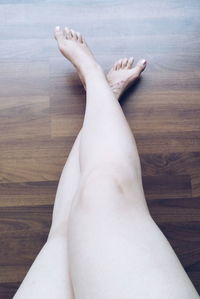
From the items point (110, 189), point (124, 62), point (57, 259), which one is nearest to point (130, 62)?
point (124, 62)

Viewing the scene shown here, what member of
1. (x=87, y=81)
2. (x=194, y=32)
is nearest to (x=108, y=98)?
(x=87, y=81)

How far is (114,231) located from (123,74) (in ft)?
2.08

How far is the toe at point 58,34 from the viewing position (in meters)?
1.15

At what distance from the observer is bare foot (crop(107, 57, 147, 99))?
1.12 meters

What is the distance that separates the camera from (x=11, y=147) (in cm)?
107

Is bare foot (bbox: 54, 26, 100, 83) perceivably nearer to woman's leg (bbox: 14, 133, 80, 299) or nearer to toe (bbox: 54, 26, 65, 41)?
toe (bbox: 54, 26, 65, 41)

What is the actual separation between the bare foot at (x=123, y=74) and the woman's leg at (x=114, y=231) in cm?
23

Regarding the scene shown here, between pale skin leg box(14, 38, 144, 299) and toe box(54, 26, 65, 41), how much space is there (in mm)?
383

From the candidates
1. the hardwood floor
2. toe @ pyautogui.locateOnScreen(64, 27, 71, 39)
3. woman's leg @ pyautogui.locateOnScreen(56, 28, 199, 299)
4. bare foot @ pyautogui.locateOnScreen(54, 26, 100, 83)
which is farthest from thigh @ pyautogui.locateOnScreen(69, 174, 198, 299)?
toe @ pyautogui.locateOnScreen(64, 27, 71, 39)

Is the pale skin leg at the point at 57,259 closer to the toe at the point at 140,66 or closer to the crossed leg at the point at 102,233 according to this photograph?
the crossed leg at the point at 102,233

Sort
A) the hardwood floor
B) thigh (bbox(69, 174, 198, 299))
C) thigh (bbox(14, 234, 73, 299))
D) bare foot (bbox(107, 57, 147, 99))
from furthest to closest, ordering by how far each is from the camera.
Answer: bare foot (bbox(107, 57, 147, 99)) < the hardwood floor < thigh (bbox(14, 234, 73, 299)) < thigh (bbox(69, 174, 198, 299))

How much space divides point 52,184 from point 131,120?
1.03ft

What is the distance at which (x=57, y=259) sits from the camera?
2.31ft

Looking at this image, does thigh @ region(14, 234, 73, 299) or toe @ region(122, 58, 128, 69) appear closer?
thigh @ region(14, 234, 73, 299)
